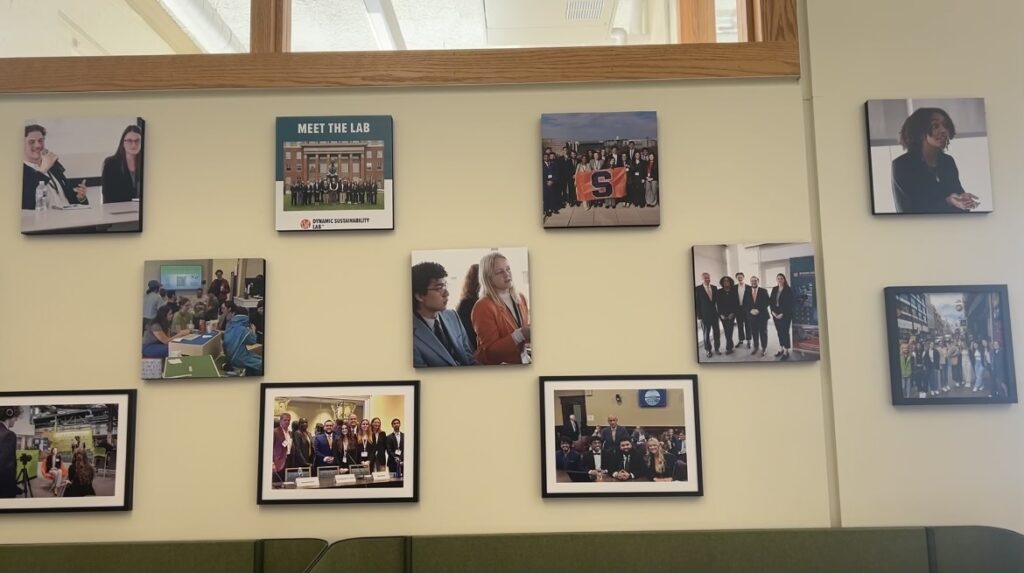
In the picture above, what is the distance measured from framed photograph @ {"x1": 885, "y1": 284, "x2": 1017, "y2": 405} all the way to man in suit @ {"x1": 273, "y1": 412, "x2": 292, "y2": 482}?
78.8 inches

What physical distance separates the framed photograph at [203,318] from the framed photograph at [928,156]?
7.02ft

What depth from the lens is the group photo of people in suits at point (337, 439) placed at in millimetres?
2447

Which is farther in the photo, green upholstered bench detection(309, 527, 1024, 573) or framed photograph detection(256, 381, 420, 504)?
framed photograph detection(256, 381, 420, 504)

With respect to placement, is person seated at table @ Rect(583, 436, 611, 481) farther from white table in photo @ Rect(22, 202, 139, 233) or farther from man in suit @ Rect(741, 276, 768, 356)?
white table in photo @ Rect(22, 202, 139, 233)

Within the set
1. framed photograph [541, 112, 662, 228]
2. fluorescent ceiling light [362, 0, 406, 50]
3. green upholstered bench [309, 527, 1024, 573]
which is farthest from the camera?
fluorescent ceiling light [362, 0, 406, 50]

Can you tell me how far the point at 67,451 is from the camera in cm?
246

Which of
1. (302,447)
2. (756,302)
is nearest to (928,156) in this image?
(756,302)

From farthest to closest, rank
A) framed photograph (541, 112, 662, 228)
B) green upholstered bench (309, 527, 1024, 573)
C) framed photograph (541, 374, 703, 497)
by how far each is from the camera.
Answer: framed photograph (541, 112, 662, 228)
framed photograph (541, 374, 703, 497)
green upholstered bench (309, 527, 1024, 573)

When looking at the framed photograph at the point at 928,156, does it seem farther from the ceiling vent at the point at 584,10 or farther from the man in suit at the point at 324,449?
the man in suit at the point at 324,449

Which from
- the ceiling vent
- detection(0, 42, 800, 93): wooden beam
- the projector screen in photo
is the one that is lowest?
the projector screen in photo

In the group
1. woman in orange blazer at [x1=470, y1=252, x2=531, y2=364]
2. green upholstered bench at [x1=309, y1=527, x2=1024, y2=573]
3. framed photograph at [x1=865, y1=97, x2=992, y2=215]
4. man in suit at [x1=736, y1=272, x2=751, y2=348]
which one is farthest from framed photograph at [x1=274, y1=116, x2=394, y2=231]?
framed photograph at [x1=865, y1=97, x2=992, y2=215]

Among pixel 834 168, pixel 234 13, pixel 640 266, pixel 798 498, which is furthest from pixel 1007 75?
pixel 234 13

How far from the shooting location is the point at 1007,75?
2590 millimetres

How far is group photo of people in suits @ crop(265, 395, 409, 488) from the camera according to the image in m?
2.45
